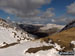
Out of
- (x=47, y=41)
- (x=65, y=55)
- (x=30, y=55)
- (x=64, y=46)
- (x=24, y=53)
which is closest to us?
(x=65, y=55)

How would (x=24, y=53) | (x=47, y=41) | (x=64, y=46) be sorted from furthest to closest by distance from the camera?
(x=47, y=41)
(x=64, y=46)
(x=24, y=53)

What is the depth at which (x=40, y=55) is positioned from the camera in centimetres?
3681

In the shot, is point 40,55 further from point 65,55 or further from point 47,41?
point 47,41

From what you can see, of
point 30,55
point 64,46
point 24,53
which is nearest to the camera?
point 30,55

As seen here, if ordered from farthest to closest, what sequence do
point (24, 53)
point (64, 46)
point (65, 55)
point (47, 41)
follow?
point (47, 41) < point (64, 46) < point (24, 53) < point (65, 55)

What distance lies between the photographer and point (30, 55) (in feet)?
127

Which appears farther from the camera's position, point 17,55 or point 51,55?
point 17,55

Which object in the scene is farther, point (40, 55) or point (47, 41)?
point (47, 41)

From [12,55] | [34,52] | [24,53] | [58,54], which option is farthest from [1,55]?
[58,54]

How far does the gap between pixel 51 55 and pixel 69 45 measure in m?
12.0

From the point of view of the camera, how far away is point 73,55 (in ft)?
115

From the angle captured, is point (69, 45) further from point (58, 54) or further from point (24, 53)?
point (24, 53)

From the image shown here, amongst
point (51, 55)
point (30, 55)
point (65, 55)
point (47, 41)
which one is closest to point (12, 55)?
point (30, 55)

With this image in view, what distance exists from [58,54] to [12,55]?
46.7 feet
